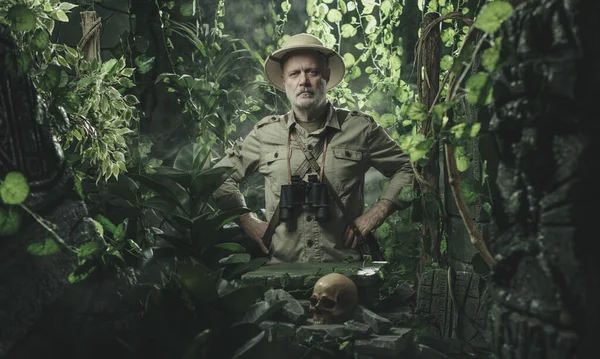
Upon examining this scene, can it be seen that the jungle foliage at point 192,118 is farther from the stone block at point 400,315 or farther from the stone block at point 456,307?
the stone block at point 456,307

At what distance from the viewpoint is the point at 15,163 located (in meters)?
1.78

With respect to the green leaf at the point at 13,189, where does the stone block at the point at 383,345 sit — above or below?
below

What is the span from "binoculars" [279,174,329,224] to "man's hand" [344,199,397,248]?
0.15 m

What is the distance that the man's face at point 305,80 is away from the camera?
3.61 meters

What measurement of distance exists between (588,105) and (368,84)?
12.7 feet

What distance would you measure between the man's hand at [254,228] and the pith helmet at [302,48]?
73cm

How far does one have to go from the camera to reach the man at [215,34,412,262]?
359cm

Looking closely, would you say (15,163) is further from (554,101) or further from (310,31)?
(310,31)

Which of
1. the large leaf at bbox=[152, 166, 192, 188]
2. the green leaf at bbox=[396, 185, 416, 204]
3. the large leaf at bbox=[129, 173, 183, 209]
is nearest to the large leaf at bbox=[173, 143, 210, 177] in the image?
the large leaf at bbox=[152, 166, 192, 188]

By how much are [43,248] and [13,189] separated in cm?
18

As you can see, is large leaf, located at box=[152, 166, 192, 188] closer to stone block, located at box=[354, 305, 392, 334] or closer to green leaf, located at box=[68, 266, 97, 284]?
stone block, located at box=[354, 305, 392, 334]

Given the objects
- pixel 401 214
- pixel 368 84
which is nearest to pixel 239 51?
pixel 368 84

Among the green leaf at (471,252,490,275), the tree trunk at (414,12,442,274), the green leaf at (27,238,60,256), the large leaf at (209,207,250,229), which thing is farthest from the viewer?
the tree trunk at (414,12,442,274)

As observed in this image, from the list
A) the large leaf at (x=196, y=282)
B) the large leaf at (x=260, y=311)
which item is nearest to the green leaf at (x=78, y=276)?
the large leaf at (x=196, y=282)
